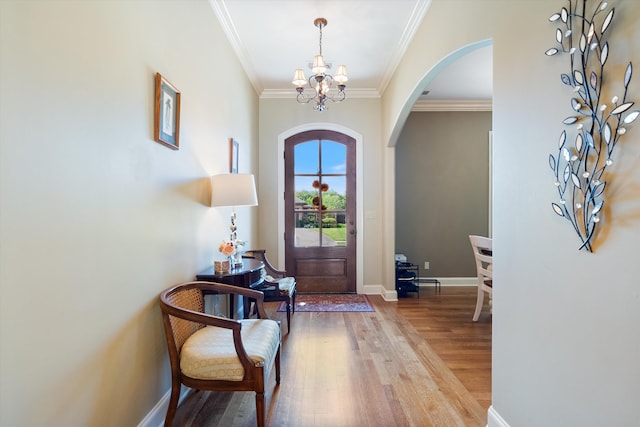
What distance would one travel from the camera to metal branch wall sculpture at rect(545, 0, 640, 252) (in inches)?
40.9

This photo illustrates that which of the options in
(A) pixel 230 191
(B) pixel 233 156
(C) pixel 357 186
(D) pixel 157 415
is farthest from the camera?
(C) pixel 357 186

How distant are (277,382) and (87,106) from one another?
1.98 m

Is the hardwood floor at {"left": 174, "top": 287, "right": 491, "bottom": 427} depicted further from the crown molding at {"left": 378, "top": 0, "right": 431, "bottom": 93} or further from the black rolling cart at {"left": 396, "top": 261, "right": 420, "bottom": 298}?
the crown molding at {"left": 378, "top": 0, "right": 431, "bottom": 93}

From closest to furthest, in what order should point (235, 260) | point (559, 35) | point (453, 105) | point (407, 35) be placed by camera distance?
point (559, 35) < point (235, 260) < point (407, 35) < point (453, 105)

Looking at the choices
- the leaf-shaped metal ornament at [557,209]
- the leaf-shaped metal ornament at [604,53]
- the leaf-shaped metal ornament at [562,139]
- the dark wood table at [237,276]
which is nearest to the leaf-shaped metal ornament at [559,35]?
the leaf-shaped metal ornament at [604,53]

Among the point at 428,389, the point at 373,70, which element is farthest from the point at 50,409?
the point at 373,70

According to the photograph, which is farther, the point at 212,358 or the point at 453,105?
the point at 453,105

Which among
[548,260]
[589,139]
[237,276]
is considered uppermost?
[589,139]

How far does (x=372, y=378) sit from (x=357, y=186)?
2896mm

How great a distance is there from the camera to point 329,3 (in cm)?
272

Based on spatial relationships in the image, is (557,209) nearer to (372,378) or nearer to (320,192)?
(372,378)

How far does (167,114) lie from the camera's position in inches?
73.7

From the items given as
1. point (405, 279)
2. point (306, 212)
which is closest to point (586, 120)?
point (405, 279)

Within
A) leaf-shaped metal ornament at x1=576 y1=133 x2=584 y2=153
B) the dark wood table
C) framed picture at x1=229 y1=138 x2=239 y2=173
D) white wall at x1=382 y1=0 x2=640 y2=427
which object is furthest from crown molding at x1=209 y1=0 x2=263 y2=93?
leaf-shaped metal ornament at x1=576 y1=133 x2=584 y2=153
